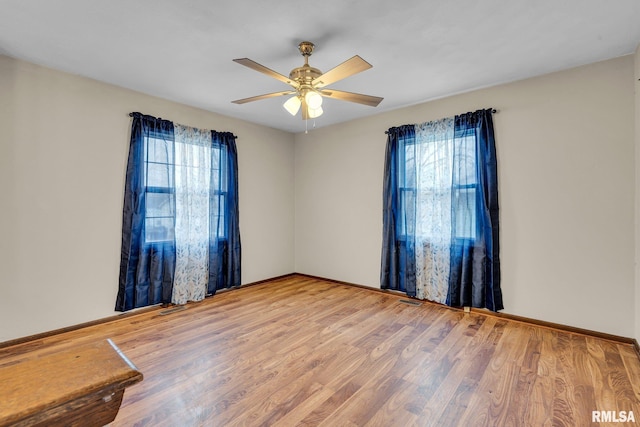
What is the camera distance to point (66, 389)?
0.56 metres

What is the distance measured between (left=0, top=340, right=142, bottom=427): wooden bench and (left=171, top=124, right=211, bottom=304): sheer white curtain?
3296 millimetres

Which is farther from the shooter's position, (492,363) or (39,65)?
(39,65)

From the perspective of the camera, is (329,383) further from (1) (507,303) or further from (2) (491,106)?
(2) (491,106)

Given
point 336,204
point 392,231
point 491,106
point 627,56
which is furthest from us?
point 336,204

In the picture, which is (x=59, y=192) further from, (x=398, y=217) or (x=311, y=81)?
(x=398, y=217)

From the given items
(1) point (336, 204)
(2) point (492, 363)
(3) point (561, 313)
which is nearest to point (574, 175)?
(3) point (561, 313)

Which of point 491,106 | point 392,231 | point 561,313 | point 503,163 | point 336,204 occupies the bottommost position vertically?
point 561,313

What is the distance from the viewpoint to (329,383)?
2088mm

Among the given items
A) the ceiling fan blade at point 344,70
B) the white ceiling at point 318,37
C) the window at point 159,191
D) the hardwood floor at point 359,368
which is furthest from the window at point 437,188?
the window at point 159,191

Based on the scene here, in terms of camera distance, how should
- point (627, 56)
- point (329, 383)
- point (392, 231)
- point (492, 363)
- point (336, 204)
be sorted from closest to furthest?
point (329, 383), point (492, 363), point (627, 56), point (392, 231), point (336, 204)

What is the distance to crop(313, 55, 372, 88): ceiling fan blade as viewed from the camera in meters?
2.00

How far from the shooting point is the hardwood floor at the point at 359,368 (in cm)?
178

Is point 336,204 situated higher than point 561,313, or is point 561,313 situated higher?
point 336,204

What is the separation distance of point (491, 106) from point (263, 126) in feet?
10.6
